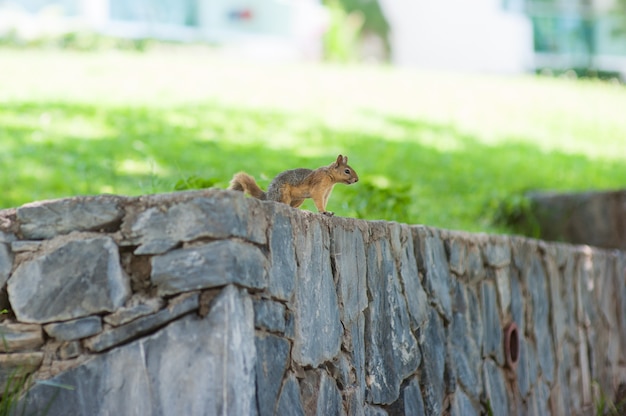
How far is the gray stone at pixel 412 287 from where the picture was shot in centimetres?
495

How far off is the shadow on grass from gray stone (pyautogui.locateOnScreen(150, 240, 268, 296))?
2306 millimetres

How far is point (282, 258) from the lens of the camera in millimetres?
3652

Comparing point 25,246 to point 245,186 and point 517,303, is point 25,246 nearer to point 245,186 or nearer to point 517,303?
point 245,186

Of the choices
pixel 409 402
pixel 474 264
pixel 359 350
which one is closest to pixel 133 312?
pixel 359 350

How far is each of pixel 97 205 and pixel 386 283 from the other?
1746 millimetres

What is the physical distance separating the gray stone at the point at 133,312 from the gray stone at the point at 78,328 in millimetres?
39

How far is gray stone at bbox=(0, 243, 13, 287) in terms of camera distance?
3.42 m

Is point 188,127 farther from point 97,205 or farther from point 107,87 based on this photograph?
point 97,205

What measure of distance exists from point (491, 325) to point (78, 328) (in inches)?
137

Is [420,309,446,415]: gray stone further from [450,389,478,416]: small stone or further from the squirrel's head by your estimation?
the squirrel's head

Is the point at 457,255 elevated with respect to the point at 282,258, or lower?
lower

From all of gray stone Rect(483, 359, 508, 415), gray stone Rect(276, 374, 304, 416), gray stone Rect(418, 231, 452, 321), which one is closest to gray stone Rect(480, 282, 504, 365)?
gray stone Rect(483, 359, 508, 415)

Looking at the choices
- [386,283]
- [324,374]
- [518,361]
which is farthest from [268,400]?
[518,361]

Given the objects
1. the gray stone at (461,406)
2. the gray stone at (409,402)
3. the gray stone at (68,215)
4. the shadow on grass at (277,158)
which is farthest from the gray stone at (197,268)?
the gray stone at (461,406)
